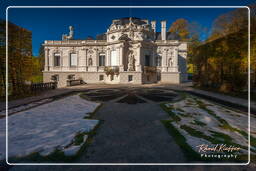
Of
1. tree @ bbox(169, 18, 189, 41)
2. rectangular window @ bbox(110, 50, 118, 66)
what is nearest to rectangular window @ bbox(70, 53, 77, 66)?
rectangular window @ bbox(110, 50, 118, 66)

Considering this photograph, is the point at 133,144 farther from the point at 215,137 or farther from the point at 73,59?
the point at 73,59

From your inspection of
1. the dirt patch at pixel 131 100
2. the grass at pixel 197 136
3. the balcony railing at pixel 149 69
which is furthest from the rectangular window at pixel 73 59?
the grass at pixel 197 136

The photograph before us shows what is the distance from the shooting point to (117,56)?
25.1 meters

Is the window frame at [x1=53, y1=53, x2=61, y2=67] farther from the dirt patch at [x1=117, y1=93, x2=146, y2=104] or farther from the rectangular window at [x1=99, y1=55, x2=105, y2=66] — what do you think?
the dirt patch at [x1=117, y1=93, x2=146, y2=104]

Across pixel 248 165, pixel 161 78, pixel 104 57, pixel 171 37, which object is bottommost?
pixel 248 165

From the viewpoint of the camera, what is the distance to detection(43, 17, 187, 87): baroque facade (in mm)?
25000

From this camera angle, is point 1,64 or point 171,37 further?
point 171,37

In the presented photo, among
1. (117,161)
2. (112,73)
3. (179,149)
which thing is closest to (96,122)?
(117,161)

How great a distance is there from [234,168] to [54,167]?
366cm

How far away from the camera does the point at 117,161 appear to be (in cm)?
267

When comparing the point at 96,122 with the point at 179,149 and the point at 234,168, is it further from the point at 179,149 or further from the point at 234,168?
the point at 234,168

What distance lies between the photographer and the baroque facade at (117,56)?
25000 millimetres

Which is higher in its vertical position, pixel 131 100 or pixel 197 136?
pixel 131 100

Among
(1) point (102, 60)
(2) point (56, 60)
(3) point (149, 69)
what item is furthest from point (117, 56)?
(2) point (56, 60)
